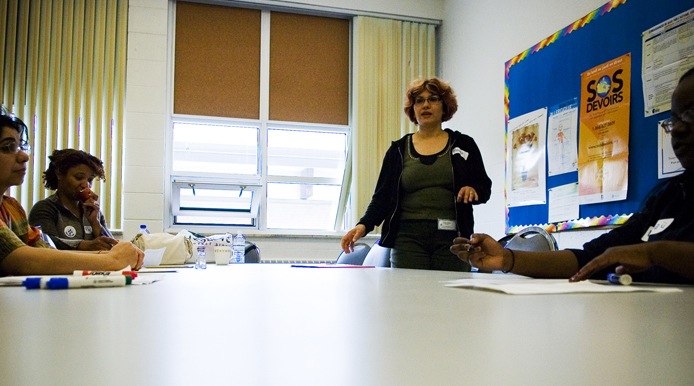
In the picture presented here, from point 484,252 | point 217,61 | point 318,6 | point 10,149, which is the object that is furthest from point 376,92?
point 484,252

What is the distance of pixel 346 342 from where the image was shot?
1.41 feet

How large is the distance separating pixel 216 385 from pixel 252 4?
4944 millimetres

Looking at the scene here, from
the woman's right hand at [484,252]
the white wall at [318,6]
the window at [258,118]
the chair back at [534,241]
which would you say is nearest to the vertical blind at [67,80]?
the white wall at [318,6]

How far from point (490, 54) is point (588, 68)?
1.31 metres

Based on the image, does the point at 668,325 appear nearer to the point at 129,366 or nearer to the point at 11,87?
the point at 129,366

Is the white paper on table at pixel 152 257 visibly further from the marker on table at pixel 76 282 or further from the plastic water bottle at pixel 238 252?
the marker on table at pixel 76 282

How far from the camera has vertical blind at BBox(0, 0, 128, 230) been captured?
4340 mm

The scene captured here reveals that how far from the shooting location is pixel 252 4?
4852mm

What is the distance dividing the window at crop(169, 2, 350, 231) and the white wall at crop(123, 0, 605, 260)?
0.18 meters

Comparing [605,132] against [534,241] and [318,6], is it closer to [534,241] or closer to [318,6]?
[534,241]

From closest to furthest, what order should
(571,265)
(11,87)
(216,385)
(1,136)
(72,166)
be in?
(216,385), (571,265), (1,136), (72,166), (11,87)

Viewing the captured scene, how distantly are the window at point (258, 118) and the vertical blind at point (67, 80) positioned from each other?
471 millimetres

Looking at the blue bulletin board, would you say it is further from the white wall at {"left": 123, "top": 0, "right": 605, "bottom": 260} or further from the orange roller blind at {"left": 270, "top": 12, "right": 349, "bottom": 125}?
the orange roller blind at {"left": 270, "top": 12, "right": 349, "bottom": 125}

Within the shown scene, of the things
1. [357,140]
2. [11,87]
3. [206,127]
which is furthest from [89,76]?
[357,140]
